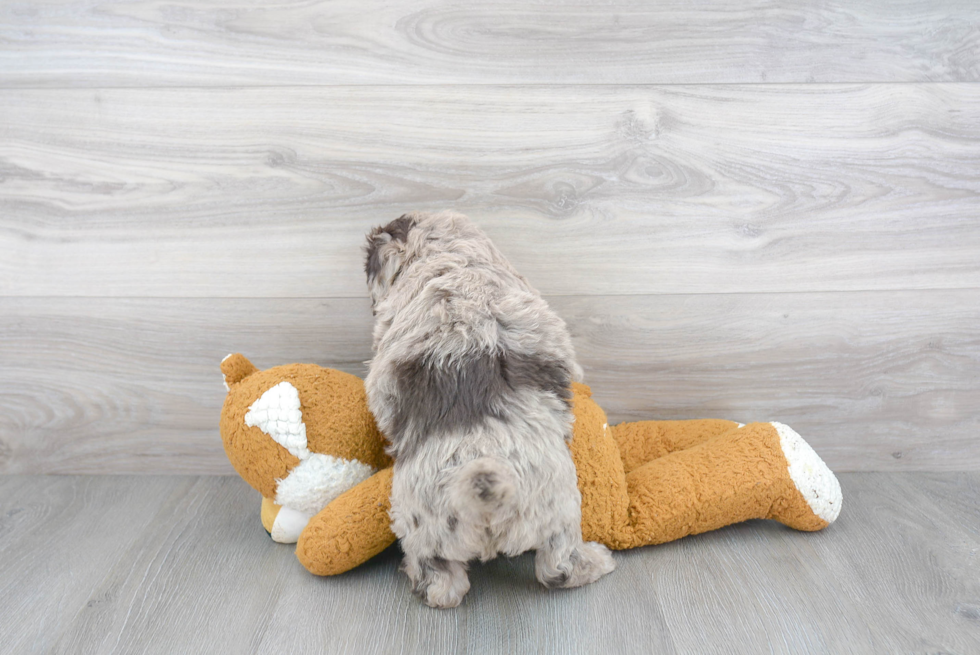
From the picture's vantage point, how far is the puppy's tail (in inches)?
28.6

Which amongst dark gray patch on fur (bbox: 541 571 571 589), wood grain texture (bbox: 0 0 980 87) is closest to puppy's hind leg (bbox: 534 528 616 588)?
dark gray patch on fur (bbox: 541 571 571 589)

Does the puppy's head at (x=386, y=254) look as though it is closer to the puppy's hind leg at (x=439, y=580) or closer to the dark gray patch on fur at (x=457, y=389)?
the dark gray patch on fur at (x=457, y=389)

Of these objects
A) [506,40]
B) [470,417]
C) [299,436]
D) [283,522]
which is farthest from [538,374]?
[506,40]

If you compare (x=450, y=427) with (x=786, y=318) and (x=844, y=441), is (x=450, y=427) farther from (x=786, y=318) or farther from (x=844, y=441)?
(x=844, y=441)

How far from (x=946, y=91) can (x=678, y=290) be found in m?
0.53

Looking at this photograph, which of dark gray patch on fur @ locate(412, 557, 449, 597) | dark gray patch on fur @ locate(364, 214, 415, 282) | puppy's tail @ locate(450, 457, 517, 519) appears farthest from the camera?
dark gray patch on fur @ locate(364, 214, 415, 282)

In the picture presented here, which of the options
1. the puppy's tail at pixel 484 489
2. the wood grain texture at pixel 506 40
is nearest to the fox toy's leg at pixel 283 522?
the puppy's tail at pixel 484 489

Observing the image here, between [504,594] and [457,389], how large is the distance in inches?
11.4

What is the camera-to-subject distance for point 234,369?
980 mm

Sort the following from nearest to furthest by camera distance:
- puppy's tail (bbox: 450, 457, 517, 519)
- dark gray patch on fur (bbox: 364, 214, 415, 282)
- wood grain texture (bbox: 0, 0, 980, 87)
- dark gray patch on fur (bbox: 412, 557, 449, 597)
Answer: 1. puppy's tail (bbox: 450, 457, 517, 519)
2. dark gray patch on fur (bbox: 412, 557, 449, 597)
3. dark gray patch on fur (bbox: 364, 214, 415, 282)
4. wood grain texture (bbox: 0, 0, 980, 87)

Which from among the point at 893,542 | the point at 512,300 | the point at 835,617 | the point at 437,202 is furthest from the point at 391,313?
the point at 893,542

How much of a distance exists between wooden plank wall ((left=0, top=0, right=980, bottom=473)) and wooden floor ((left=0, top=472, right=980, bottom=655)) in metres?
0.25

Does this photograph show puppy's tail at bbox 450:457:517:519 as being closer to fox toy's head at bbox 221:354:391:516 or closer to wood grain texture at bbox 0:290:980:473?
fox toy's head at bbox 221:354:391:516

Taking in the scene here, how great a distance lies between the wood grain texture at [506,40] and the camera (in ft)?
3.54
